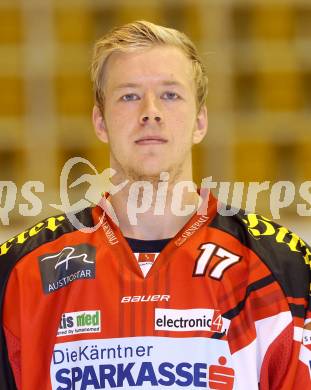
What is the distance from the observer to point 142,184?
1871 mm

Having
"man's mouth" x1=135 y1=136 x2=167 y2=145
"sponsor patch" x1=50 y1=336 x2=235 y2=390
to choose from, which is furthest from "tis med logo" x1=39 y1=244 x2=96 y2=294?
"man's mouth" x1=135 y1=136 x2=167 y2=145

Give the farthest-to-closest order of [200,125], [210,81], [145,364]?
[210,81] → [200,125] → [145,364]

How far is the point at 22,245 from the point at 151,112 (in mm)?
404

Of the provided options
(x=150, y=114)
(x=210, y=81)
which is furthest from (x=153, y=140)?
(x=210, y=81)

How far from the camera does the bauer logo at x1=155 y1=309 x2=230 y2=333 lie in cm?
176

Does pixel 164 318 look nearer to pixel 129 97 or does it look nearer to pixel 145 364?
pixel 145 364

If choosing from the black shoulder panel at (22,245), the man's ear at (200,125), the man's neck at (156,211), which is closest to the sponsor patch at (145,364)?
the black shoulder panel at (22,245)

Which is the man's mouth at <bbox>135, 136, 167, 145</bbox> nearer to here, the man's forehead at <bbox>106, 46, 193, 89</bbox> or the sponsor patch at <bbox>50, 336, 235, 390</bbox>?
the man's forehead at <bbox>106, 46, 193, 89</bbox>

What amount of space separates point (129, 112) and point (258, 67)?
8.35 feet

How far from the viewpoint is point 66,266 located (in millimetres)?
1836

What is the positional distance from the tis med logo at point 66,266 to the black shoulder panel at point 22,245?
0.05m

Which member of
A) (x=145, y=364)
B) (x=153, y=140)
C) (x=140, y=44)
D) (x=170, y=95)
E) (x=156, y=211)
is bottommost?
(x=145, y=364)

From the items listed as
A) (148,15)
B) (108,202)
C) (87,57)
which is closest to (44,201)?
(87,57)

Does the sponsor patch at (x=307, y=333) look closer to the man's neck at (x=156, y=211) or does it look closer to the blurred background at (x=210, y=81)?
the man's neck at (x=156, y=211)
